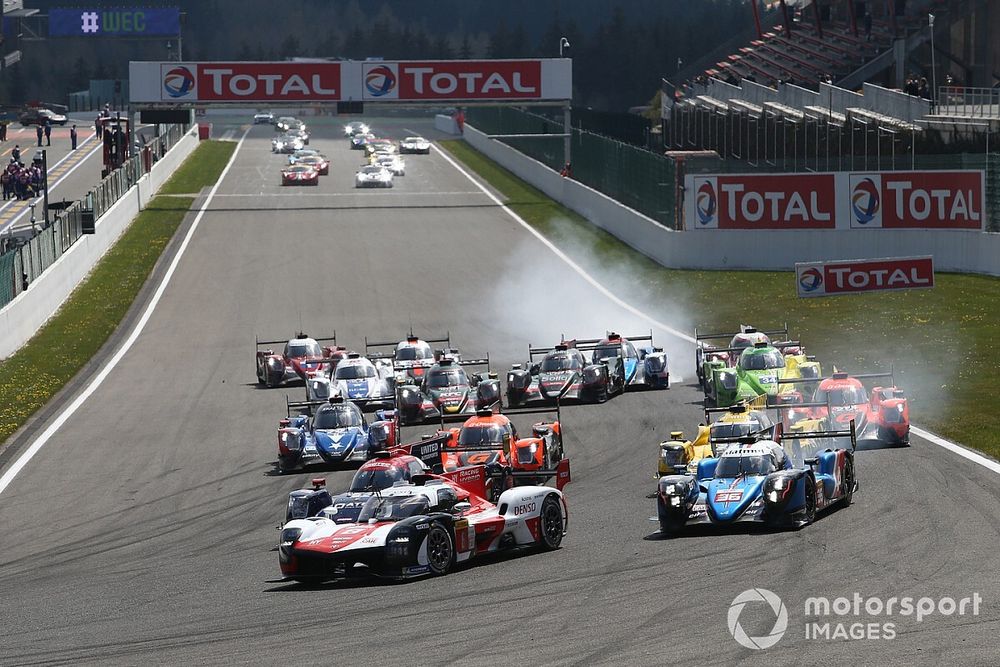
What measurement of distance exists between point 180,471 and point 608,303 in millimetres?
24963

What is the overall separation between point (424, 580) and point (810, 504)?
566cm

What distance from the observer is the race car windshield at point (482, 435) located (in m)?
27.6

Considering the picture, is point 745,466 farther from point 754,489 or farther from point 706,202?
point 706,202

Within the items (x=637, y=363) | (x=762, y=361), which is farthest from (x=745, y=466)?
(x=637, y=363)

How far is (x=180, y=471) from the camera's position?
29.8 m

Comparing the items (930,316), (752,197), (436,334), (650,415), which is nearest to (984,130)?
(752,197)

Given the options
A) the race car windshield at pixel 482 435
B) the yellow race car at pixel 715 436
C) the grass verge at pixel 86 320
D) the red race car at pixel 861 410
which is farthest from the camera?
the grass verge at pixel 86 320

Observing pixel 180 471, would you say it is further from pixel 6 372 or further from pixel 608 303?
pixel 608 303

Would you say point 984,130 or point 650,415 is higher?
point 984,130

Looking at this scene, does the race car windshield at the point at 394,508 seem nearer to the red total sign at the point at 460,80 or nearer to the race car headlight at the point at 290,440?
→ the race car headlight at the point at 290,440

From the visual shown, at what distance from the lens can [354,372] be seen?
36.6 m

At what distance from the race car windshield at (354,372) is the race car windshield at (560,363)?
412cm

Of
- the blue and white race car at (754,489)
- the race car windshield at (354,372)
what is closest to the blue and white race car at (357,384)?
the race car windshield at (354,372)

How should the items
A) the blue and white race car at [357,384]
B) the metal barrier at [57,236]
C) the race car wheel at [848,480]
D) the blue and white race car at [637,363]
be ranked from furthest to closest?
the metal barrier at [57,236] < the blue and white race car at [637,363] < the blue and white race car at [357,384] < the race car wheel at [848,480]
